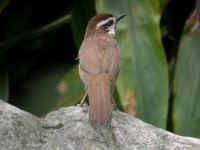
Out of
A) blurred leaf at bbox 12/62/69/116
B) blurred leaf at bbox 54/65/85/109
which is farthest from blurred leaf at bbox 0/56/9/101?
blurred leaf at bbox 54/65/85/109

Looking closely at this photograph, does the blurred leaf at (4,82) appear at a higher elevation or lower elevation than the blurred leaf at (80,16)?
lower

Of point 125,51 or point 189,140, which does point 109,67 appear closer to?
point 189,140

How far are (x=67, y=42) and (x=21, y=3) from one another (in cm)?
58

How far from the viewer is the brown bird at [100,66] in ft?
15.6

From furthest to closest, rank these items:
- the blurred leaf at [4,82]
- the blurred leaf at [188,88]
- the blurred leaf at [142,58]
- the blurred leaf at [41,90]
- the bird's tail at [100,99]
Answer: the blurred leaf at [41,90] < the blurred leaf at [4,82] < the blurred leaf at [188,88] < the blurred leaf at [142,58] < the bird's tail at [100,99]

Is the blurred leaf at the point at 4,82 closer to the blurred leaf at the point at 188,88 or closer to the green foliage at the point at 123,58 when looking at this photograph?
the green foliage at the point at 123,58

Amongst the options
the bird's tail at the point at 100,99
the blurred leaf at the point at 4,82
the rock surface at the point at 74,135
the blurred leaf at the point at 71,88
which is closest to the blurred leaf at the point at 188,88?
the blurred leaf at the point at 71,88

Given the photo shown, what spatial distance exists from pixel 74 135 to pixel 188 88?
7.92ft

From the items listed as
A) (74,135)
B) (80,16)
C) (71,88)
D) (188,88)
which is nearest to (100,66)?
(74,135)

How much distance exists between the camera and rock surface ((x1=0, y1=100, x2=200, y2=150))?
4.54 m

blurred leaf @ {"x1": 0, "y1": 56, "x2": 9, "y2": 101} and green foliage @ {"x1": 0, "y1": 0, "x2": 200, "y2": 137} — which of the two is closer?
green foliage @ {"x1": 0, "y1": 0, "x2": 200, "y2": 137}

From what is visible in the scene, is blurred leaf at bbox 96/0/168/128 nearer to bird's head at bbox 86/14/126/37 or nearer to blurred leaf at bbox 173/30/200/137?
blurred leaf at bbox 173/30/200/137

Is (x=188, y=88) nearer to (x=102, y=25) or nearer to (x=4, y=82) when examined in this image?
(x=102, y=25)

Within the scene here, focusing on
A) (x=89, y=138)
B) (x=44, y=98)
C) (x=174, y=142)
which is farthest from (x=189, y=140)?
(x=44, y=98)
